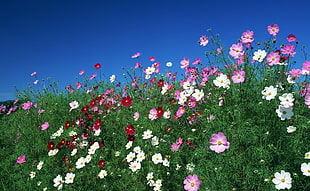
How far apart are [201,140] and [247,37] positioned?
A: 1.08m

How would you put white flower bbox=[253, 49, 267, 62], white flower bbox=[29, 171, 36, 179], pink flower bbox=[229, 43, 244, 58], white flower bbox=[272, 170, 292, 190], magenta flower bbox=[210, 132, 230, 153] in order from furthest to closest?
1. white flower bbox=[29, 171, 36, 179]
2. pink flower bbox=[229, 43, 244, 58]
3. white flower bbox=[253, 49, 267, 62]
4. magenta flower bbox=[210, 132, 230, 153]
5. white flower bbox=[272, 170, 292, 190]

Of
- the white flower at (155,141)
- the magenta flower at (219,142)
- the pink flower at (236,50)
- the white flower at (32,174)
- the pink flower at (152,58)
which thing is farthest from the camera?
the pink flower at (152,58)

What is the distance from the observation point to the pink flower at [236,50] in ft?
9.29

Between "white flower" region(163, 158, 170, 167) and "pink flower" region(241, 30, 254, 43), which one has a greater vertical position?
"pink flower" region(241, 30, 254, 43)

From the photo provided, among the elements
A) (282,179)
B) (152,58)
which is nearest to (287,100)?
(282,179)

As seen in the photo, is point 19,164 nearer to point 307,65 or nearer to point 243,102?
point 243,102

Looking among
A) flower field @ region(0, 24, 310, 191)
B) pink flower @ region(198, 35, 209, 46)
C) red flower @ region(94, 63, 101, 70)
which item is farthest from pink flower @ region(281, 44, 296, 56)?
red flower @ region(94, 63, 101, 70)

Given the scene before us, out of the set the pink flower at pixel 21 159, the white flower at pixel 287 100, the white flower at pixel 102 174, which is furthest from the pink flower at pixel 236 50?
the pink flower at pixel 21 159

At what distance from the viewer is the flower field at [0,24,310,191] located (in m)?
2.23

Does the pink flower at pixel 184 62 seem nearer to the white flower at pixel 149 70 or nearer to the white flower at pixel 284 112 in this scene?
the white flower at pixel 149 70

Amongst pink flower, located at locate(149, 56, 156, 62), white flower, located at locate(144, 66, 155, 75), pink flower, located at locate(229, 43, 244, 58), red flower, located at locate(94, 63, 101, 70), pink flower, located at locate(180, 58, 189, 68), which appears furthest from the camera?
red flower, located at locate(94, 63, 101, 70)

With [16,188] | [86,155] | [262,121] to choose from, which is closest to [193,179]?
[262,121]

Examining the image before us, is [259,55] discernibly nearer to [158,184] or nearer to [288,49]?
[288,49]

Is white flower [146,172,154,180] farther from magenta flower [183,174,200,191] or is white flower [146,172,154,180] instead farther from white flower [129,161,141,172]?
magenta flower [183,174,200,191]
